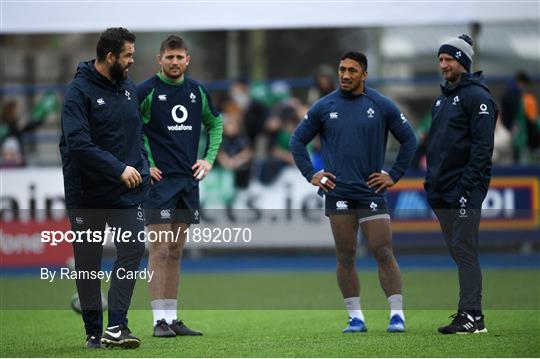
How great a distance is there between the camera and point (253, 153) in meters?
20.5

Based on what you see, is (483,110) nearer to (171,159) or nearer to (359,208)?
(359,208)

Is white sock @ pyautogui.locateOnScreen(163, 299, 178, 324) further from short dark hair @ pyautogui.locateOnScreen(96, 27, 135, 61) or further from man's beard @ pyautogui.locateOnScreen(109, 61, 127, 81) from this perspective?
short dark hair @ pyautogui.locateOnScreen(96, 27, 135, 61)

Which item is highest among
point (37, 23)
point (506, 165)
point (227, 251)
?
point (37, 23)

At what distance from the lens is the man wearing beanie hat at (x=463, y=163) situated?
390 inches

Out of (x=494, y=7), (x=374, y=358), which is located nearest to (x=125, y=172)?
(x=374, y=358)

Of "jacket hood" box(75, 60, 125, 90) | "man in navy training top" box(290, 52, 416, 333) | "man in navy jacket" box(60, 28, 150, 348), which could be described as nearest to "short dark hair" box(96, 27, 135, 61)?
"man in navy jacket" box(60, 28, 150, 348)

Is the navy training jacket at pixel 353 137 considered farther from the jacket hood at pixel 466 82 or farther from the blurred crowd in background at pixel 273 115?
the blurred crowd in background at pixel 273 115

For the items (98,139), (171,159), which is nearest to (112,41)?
(98,139)

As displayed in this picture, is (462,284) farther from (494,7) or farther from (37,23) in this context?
(37,23)

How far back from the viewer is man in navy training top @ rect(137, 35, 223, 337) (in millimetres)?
10344

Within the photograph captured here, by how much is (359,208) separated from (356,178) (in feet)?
0.87

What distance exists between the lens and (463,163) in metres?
10.1

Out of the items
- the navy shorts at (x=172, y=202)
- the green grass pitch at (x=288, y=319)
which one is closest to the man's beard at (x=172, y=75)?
the navy shorts at (x=172, y=202)

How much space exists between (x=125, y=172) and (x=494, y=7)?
5.87 meters
